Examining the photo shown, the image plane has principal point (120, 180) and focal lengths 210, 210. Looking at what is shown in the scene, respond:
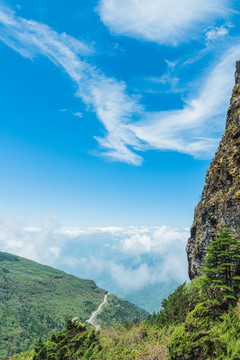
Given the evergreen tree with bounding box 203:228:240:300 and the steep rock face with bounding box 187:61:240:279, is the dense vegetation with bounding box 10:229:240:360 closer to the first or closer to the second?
the evergreen tree with bounding box 203:228:240:300

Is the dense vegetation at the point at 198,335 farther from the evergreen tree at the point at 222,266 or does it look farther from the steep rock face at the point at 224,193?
the steep rock face at the point at 224,193

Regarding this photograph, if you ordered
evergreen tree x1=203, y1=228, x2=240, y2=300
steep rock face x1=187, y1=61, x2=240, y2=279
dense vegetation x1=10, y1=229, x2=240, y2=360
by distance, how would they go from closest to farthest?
dense vegetation x1=10, y1=229, x2=240, y2=360
evergreen tree x1=203, y1=228, x2=240, y2=300
steep rock face x1=187, y1=61, x2=240, y2=279

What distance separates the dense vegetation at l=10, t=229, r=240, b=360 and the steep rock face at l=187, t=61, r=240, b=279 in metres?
7.82

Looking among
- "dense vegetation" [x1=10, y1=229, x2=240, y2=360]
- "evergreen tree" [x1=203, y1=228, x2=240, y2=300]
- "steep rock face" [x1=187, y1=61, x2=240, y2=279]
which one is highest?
"steep rock face" [x1=187, y1=61, x2=240, y2=279]

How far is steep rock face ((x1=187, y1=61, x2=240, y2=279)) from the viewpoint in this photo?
104 ft

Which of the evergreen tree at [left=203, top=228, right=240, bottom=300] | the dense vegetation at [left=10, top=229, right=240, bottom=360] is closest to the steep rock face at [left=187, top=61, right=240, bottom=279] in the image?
the dense vegetation at [left=10, top=229, right=240, bottom=360]

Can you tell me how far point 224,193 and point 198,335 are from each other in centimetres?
2478

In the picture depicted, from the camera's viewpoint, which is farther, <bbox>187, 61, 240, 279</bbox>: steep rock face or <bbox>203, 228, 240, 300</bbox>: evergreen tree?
<bbox>187, 61, 240, 279</bbox>: steep rock face

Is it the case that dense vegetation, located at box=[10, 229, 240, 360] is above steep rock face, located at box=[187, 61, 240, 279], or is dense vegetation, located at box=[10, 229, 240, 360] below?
below

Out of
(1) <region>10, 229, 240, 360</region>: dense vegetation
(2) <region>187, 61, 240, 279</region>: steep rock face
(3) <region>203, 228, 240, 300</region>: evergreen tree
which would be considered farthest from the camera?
(2) <region>187, 61, 240, 279</region>: steep rock face

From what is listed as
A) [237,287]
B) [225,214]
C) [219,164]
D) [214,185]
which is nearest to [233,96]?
[219,164]

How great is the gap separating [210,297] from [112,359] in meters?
11.8

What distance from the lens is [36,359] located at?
23.6 meters

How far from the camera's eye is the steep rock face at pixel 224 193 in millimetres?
31750
